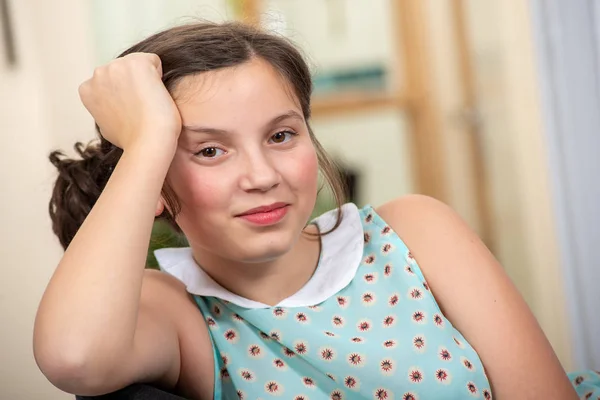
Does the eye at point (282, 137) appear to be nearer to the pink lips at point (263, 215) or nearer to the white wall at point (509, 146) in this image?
the pink lips at point (263, 215)

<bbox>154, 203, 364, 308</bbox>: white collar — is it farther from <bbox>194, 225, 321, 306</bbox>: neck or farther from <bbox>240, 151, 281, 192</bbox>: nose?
<bbox>240, 151, 281, 192</bbox>: nose

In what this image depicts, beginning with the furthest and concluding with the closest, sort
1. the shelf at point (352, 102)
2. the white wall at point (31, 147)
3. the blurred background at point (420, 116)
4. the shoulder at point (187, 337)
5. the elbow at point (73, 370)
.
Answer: the shelf at point (352, 102) < the blurred background at point (420, 116) < the white wall at point (31, 147) < the shoulder at point (187, 337) < the elbow at point (73, 370)

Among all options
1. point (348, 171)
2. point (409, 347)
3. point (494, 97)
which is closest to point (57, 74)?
point (409, 347)

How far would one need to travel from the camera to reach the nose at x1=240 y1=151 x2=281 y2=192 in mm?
943

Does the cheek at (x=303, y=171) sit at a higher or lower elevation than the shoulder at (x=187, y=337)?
higher

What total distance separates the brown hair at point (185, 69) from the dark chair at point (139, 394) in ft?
0.84

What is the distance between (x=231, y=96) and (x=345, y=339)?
37cm

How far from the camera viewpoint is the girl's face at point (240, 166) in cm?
96

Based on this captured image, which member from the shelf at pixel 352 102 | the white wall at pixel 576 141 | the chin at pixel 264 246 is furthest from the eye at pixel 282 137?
the shelf at pixel 352 102

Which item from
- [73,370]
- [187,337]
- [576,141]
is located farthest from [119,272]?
[576,141]

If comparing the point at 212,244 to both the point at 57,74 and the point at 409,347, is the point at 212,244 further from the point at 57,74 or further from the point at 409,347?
the point at 57,74

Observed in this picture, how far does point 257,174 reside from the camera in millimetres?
943

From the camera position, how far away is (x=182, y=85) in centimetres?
101

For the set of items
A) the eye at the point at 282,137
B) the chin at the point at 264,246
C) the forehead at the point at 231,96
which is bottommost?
the chin at the point at 264,246
